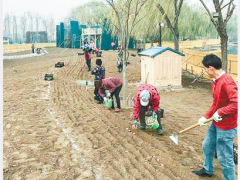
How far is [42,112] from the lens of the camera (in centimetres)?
702

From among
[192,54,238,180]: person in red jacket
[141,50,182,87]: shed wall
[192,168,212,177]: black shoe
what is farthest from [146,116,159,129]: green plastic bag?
[141,50,182,87]: shed wall

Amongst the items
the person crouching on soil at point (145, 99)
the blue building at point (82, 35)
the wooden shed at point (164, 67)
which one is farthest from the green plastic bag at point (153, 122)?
the blue building at point (82, 35)

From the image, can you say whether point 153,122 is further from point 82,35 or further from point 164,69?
point 82,35

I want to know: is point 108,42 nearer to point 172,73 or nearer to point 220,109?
point 172,73

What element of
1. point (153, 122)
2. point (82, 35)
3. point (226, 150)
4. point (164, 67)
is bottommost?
point (153, 122)

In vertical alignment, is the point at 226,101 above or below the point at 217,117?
above

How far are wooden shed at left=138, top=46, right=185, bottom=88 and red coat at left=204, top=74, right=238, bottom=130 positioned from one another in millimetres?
8551

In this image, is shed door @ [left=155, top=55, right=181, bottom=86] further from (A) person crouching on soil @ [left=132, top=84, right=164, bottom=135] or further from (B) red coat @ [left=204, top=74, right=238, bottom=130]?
(B) red coat @ [left=204, top=74, right=238, bottom=130]

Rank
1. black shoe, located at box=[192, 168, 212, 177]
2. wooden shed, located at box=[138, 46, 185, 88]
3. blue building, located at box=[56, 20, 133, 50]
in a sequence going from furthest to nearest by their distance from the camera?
blue building, located at box=[56, 20, 133, 50] → wooden shed, located at box=[138, 46, 185, 88] → black shoe, located at box=[192, 168, 212, 177]

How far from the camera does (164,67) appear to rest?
12.2 metres

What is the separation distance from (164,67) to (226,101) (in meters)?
9.03

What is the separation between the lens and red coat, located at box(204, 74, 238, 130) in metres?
3.10

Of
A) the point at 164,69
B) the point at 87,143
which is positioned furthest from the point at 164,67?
the point at 87,143

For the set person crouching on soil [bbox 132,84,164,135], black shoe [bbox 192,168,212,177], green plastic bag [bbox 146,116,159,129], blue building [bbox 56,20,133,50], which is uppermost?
blue building [bbox 56,20,133,50]
